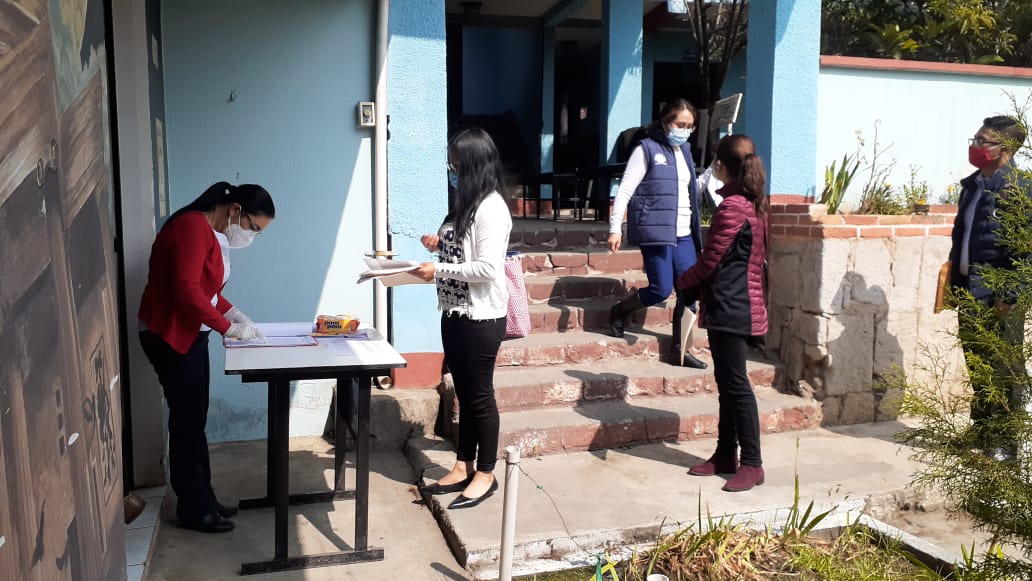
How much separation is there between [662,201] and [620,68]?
479 centimetres

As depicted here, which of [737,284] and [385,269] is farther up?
[385,269]

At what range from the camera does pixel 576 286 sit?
20.5 ft

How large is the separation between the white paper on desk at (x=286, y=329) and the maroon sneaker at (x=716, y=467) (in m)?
2.23

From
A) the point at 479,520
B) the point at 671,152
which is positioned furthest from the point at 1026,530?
the point at 671,152

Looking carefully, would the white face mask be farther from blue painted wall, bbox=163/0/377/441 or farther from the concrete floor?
the concrete floor

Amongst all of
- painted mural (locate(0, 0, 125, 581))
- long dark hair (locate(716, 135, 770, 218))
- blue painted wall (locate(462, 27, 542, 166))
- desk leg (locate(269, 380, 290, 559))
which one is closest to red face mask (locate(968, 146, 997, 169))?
long dark hair (locate(716, 135, 770, 218))

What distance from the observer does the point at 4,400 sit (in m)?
1.24

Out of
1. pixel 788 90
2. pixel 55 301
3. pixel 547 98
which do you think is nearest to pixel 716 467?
pixel 788 90

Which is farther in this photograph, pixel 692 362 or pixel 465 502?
pixel 692 362

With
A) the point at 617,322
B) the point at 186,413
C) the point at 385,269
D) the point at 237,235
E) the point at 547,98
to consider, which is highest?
the point at 547,98

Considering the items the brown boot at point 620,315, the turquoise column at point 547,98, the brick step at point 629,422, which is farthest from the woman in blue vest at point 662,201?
the turquoise column at point 547,98

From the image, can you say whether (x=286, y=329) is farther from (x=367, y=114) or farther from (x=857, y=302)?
(x=857, y=302)

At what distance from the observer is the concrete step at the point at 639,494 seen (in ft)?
11.8

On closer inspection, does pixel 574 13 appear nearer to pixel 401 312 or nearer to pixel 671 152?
pixel 671 152
